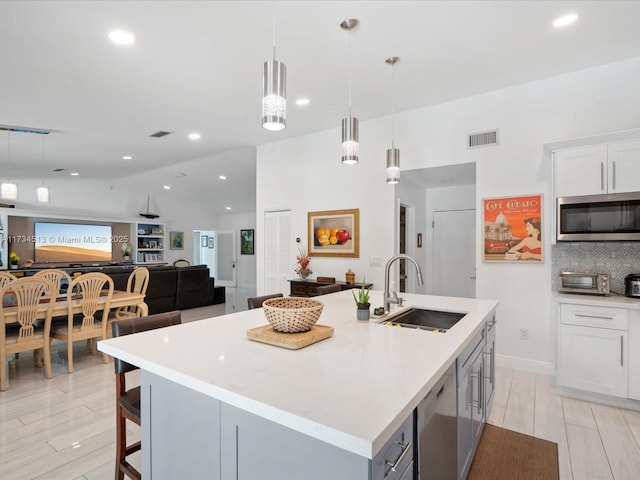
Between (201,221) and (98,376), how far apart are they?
865cm

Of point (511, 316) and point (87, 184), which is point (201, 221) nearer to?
point (87, 184)

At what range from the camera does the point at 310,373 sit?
3.99ft

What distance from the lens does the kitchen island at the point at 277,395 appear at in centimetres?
92

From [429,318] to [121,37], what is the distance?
3.21 m

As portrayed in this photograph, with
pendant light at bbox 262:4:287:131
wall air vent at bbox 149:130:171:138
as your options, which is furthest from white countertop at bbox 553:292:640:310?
wall air vent at bbox 149:130:171:138

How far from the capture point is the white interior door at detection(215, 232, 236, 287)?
469 inches

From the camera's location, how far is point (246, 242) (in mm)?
11633

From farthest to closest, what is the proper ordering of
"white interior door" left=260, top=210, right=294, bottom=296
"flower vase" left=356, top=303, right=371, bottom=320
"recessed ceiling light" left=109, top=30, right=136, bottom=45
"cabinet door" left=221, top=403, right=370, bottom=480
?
1. "white interior door" left=260, top=210, right=294, bottom=296
2. "recessed ceiling light" left=109, top=30, right=136, bottom=45
3. "flower vase" left=356, top=303, right=371, bottom=320
4. "cabinet door" left=221, top=403, right=370, bottom=480

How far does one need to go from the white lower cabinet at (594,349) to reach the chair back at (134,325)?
3150mm

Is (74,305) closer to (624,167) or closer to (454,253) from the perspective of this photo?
(454,253)

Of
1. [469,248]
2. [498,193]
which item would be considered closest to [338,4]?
[498,193]

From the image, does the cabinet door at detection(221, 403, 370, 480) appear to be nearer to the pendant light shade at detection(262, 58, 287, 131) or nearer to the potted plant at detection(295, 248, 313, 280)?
the pendant light shade at detection(262, 58, 287, 131)

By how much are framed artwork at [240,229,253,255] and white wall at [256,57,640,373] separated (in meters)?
6.79

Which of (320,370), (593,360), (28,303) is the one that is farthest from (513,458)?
(28,303)
